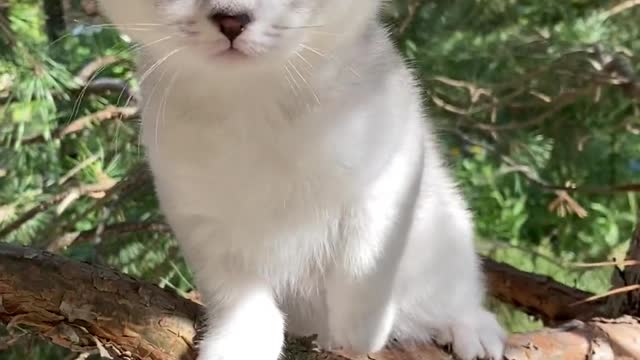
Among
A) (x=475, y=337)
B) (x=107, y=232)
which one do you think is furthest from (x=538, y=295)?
(x=107, y=232)

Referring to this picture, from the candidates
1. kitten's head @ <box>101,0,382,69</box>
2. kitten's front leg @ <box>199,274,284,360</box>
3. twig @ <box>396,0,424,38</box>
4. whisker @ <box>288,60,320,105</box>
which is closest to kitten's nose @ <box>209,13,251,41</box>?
kitten's head @ <box>101,0,382,69</box>

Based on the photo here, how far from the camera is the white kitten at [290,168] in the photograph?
2.81ft

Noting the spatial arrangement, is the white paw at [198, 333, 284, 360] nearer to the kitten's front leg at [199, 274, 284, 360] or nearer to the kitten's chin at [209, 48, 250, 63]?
the kitten's front leg at [199, 274, 284, 360]

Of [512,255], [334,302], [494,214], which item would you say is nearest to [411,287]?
[334,302]

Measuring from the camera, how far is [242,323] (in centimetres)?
95

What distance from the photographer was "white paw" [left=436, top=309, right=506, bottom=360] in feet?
3.37

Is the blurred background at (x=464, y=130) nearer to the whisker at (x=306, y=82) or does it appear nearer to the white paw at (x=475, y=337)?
the white paw at (x=475, y=337)

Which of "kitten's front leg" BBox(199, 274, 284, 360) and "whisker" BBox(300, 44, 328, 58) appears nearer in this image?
"whisker" BBox(300, 44, 328, 58)

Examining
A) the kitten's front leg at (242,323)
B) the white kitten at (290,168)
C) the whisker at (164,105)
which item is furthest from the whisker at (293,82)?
the kitten's front leg at (242,323)

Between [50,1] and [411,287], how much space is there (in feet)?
2.52

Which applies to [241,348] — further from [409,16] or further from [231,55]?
[409,16]

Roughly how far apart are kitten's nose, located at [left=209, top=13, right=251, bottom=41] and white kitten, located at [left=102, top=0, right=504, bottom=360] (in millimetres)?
43

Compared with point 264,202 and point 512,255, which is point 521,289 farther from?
point 264,202

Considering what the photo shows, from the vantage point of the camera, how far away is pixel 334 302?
0.97 meters
